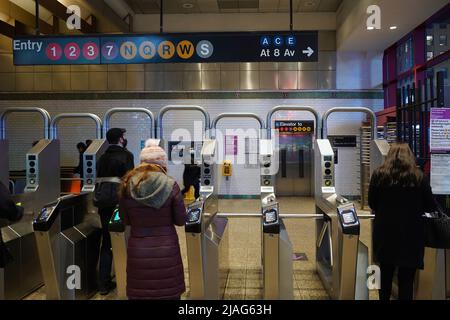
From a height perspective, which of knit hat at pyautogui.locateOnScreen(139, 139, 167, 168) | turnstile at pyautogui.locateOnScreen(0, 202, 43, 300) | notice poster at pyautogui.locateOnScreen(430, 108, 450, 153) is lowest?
turnstile at pyautogui.locateOnScreen(0, 202, 43, 300)

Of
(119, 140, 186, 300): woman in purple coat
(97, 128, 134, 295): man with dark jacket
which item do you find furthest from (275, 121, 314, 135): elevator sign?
(119, 140, 186, 300): woman in purple coat

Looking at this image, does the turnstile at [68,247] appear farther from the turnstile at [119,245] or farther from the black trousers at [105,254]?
the turnstile at [119,245]

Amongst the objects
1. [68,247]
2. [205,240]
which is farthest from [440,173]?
[68,247]

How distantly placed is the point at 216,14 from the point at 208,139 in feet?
20.0

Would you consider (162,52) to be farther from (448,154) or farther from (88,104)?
(88,104)

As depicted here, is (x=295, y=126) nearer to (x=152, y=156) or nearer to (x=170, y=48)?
(x=170, y=48)

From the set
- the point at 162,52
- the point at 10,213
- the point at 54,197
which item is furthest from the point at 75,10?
the point at 10,213

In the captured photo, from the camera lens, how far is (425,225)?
9.58 feet

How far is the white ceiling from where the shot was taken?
8.49 meters

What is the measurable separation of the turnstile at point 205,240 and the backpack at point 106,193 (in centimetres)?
78

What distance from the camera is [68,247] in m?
3.37

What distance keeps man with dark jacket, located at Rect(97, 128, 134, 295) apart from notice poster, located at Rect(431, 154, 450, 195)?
8.92 feet

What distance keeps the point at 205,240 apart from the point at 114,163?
3.69ft

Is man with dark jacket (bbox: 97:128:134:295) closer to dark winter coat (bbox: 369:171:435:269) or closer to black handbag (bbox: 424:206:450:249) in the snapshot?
dark winter coat (bbox: 369:171:435:269)
